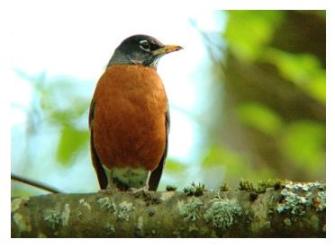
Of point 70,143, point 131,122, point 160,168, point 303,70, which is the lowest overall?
point 160,168

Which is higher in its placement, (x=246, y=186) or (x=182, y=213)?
(x=246, y=186)

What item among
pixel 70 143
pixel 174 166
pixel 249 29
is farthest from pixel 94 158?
pixel 249 29

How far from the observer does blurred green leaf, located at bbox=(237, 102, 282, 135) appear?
3.75 metres

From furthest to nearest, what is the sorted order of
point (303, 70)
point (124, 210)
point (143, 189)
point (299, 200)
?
point (303, 70), point (143, 189), point (124, 210), point (299, 200)

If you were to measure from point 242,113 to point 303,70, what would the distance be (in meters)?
0.44

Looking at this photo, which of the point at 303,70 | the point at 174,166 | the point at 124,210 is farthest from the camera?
the point at 303,70

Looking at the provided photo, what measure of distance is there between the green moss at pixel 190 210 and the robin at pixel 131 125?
50 cm

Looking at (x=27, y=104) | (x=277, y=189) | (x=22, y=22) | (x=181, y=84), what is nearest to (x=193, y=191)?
(x=277, y=189)

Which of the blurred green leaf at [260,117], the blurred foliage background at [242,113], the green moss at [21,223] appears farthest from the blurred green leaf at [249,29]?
the green moss at [21,223]

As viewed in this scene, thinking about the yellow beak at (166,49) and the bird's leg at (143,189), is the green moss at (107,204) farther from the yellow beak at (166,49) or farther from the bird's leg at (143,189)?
the yellow beak at (166,49)

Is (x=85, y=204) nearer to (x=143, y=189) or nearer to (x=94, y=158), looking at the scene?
(x=143, y=189)

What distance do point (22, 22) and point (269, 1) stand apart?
1.31 metres

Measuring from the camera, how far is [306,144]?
3742mm

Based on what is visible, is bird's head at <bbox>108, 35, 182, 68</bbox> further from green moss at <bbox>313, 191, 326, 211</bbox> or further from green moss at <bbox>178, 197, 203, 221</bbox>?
green moss at <bbox>313, 191, 326, 211</bbox>
